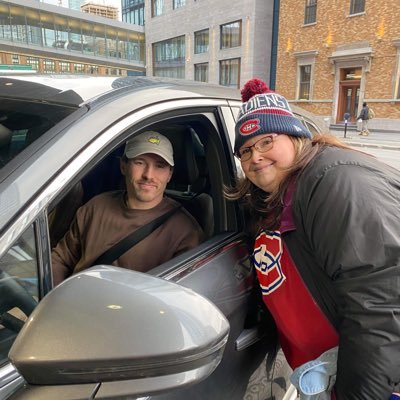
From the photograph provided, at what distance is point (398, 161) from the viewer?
11.3m

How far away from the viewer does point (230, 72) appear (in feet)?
106

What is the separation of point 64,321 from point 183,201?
4.81 ft

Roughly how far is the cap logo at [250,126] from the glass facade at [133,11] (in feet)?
160

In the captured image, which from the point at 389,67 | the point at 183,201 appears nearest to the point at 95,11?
the point at 389,67

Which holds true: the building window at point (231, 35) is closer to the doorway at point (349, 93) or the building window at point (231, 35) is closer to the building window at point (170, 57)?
the building window at point (170, 57)

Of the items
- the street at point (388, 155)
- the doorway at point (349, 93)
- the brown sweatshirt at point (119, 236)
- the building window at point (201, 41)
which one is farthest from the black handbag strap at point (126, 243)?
the building window at point (201, 41)

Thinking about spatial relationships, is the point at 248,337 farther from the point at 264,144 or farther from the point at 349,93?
the point at 349,93

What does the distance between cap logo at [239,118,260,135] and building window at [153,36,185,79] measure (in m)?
35.9

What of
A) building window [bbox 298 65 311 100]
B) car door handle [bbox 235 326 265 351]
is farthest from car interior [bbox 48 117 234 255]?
building window [bbox 298 65 311 100]

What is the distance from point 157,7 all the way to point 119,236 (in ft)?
139

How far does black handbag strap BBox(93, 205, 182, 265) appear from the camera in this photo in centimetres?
172

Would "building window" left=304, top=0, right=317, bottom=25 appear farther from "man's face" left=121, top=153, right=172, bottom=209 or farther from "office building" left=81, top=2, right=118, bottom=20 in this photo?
"man's face" left=121, top=153, right=172, bottom=209

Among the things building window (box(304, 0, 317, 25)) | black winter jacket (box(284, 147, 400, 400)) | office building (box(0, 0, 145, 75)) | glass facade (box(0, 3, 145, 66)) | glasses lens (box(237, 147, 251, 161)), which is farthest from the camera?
glass facade (box(0, 3, 145, 66))

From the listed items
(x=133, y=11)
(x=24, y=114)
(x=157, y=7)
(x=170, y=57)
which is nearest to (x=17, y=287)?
(x=24, y=114)
